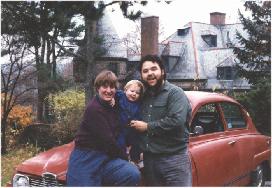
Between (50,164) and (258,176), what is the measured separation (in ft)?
10.9

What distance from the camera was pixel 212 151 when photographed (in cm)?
482

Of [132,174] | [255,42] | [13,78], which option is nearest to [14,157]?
[13,78]

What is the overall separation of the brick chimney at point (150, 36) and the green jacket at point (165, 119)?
82.6 feet

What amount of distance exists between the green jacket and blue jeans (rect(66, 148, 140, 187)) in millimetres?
321

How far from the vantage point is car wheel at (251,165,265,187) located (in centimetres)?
588

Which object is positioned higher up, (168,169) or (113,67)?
(113,67)

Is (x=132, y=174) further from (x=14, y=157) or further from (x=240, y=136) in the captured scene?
(x=14, y=157)

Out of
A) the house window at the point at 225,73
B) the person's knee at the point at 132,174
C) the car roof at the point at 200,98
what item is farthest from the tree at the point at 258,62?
the house window at the point at 225,73

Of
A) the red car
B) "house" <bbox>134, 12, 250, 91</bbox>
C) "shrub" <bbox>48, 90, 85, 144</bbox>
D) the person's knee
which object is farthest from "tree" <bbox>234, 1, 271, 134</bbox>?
"house" <bbox>134, 12, 250, 91</bbox>

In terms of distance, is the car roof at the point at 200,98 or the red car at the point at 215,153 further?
the car roof at the point at 200,98

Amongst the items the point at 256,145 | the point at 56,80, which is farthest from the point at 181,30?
the point at 256,145

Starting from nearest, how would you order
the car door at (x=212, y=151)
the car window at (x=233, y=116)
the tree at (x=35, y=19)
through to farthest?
the car door at (x=212, y=151), the car window at (x=233, y=116), the tree at (x=35, y=19)

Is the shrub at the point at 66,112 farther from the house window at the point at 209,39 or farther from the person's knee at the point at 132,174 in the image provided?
the house window at the point at 209,39

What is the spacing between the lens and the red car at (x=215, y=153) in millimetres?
4137
